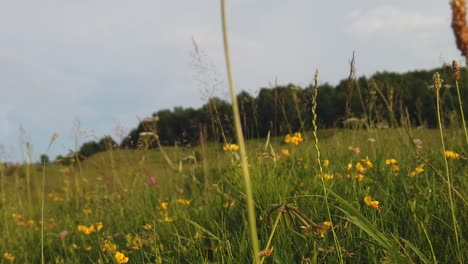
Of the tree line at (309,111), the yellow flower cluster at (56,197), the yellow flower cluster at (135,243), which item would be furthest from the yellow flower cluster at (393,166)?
the yellow flower cluster at (56,197)

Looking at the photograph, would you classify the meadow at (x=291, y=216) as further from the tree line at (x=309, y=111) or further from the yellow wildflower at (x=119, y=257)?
the tree line at (x=309, y=111)

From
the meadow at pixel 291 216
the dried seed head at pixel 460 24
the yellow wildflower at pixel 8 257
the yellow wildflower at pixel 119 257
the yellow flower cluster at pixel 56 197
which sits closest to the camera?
the dried seed head at pixel 460 24

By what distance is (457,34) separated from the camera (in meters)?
1.21

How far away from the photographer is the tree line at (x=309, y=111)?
12.4 feet

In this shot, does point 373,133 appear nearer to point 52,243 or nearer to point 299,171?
point 299,171

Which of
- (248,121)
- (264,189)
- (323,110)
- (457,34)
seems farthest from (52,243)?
(323,110)

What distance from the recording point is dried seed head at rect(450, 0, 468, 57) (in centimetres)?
120

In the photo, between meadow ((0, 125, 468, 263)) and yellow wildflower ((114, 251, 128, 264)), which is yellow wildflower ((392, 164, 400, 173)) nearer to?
meadow ((0, 125, 468, 263))

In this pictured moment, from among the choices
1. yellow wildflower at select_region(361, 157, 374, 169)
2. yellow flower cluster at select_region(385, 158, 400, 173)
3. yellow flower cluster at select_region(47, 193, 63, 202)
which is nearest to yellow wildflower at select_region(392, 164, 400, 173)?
yellow flower cluster at select_region(385, 158, 400, 173)

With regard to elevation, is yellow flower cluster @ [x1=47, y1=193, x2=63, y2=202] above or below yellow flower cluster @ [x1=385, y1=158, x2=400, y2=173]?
below

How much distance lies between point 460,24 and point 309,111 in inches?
112

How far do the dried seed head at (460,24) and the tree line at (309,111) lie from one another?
1.78ft

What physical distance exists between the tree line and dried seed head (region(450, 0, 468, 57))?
54cm

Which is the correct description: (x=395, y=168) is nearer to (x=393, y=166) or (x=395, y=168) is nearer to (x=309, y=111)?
(x=393, y=166)
